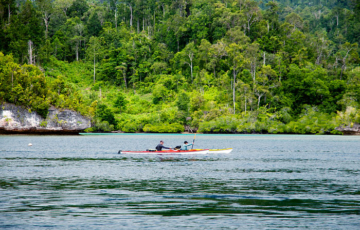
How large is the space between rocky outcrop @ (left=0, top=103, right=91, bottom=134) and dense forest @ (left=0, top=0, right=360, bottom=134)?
5.15 ft

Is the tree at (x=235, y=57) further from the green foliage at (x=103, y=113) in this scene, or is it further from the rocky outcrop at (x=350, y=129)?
the green foliage at (x=103, y=113)

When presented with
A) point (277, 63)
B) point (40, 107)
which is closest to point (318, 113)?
point (277, 63)

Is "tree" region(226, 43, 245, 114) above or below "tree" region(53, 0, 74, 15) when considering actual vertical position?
below

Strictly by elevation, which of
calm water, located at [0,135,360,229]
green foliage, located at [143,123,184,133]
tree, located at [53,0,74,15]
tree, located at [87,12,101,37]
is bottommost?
calm water, located at [0,135,360,229]

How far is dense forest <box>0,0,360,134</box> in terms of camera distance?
9500 cm

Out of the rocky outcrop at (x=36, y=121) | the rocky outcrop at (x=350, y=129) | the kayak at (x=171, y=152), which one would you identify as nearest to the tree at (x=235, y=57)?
the rocky outcrop at (x=350, y=129)

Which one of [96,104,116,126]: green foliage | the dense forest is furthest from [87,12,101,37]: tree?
[96,104,116,126]: green foliage

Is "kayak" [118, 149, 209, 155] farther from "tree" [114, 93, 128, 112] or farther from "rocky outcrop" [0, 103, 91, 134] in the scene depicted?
"tree" [114, 93, 128, 112]

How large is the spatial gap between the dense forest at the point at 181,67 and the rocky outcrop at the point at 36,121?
1.57 m

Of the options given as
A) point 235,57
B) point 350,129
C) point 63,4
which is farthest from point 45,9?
point 350,129

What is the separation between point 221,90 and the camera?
10681 cm

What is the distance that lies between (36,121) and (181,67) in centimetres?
4606

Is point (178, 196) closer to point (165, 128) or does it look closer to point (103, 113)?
point (165, 128)

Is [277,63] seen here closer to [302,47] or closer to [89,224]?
[302,47]
